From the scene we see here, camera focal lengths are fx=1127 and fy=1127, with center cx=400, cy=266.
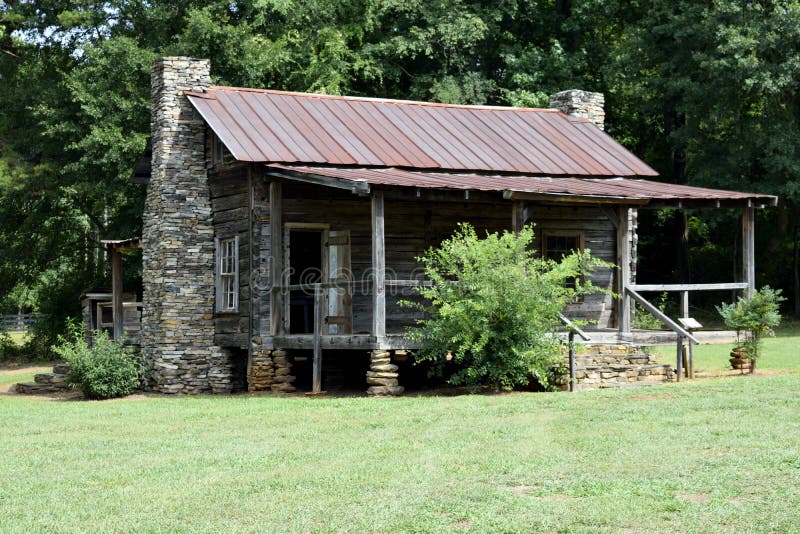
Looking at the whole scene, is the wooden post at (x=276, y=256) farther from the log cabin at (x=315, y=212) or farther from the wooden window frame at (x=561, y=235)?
the wooden window frame at (x=561, y=235)

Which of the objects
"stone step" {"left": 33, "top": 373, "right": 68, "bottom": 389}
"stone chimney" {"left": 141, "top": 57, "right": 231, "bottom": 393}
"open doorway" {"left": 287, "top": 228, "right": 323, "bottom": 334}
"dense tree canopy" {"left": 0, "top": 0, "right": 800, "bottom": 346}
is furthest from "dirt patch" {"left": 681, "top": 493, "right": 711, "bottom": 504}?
"dense tree canopy" {"left": 0, "top": 0, "right": 800, "bottom": 346}

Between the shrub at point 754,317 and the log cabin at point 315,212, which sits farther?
the log cabin at point 315,212

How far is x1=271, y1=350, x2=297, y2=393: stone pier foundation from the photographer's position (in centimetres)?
2073

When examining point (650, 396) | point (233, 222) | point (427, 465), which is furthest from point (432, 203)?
point (427, 465)

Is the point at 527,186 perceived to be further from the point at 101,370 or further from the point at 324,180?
the point at 101,370

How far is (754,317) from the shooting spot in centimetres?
1989

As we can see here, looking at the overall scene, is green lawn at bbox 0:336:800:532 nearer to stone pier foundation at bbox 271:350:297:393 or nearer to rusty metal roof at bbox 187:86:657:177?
stone pier foundation at bbox 271:350:297:393

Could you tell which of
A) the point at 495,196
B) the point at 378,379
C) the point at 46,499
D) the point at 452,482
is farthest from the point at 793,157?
the point at 46,499

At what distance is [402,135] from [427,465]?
41.0 ft

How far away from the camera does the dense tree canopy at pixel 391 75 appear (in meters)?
30.1

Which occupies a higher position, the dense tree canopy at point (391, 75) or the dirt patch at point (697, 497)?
the dense tree canopy at point (391, 75)

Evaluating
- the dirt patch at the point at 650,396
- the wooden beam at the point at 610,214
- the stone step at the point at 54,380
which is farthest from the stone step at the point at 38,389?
the dirt patch at the point at 650,396

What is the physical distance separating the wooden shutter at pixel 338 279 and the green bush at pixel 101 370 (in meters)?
3.83

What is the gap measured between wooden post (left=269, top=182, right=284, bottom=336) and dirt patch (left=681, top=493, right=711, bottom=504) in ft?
38.9
